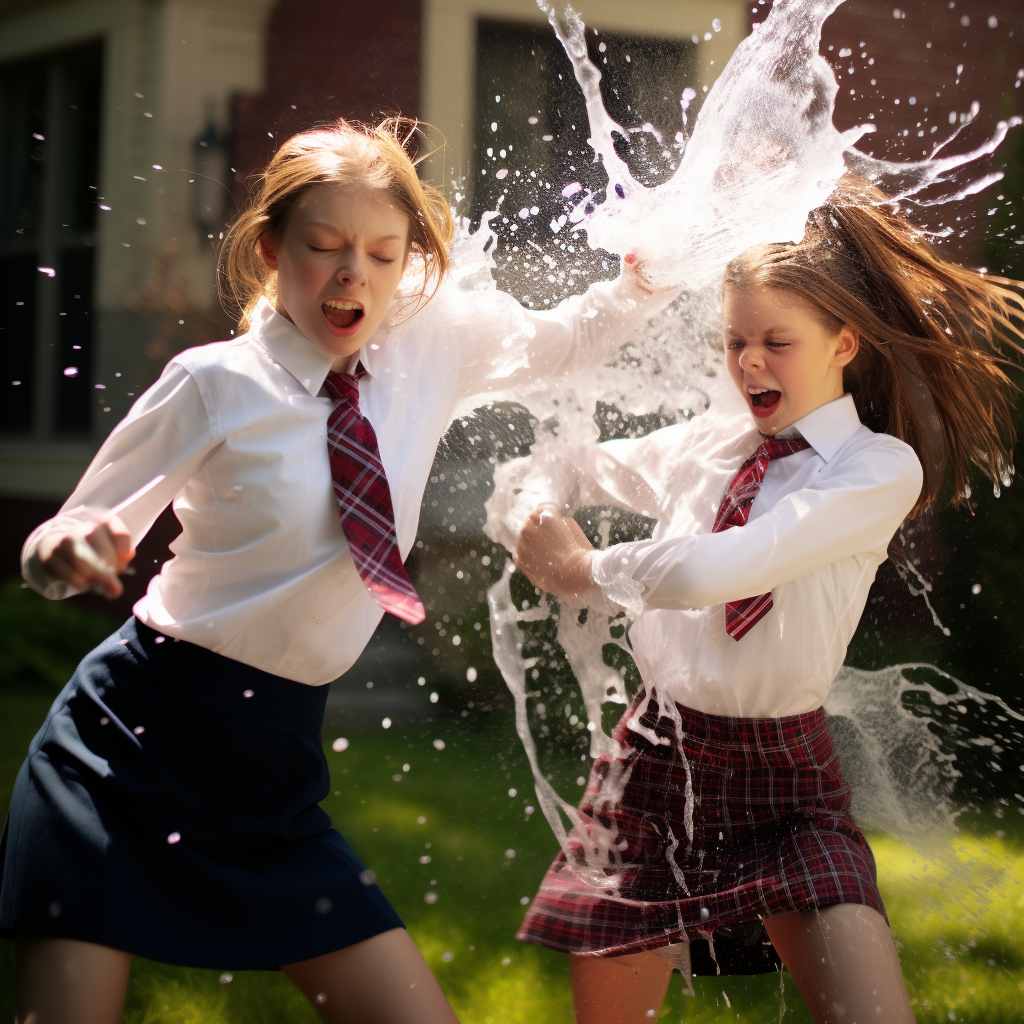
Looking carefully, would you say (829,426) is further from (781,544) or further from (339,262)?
(339,262)

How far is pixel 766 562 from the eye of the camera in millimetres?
1622

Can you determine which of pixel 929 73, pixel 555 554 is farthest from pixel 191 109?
pixel 555 554

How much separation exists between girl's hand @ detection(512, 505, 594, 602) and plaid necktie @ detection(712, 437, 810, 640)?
0.24 m

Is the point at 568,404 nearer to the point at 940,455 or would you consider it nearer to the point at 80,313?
the point at 940,455

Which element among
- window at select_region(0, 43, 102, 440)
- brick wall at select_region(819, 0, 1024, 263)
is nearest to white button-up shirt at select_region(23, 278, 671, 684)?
brick wall at select_region(819, 0, 1024, 263)

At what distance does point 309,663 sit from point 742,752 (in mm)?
752

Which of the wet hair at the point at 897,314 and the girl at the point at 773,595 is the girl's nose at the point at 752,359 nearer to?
the girl at the point at 773,595

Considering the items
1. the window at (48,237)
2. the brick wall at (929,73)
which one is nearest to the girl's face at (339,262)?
the brick wall at (929,73)

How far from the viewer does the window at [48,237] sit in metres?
4.95

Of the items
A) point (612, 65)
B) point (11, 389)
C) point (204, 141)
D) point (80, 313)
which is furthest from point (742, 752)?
point (11, 389)

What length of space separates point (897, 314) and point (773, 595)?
559mm

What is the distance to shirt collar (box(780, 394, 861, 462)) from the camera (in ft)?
5.71

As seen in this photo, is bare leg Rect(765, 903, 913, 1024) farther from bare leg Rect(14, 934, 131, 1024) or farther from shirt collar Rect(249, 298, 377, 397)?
shirt collar Rect(249, 298, 377, 397)

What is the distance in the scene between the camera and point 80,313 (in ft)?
17.0
